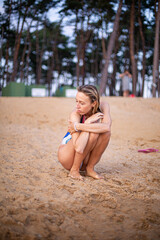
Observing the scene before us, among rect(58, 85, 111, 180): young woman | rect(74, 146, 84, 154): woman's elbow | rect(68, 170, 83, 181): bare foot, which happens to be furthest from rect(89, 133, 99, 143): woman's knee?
rect(68, 170, 83, 181): bare foot

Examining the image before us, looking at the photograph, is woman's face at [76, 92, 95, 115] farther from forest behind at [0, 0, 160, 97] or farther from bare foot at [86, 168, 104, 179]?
forest behind at [0, 0, 160, 97]

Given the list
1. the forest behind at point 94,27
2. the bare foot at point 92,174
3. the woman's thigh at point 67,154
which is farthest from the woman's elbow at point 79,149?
the forest behind at point 94,27

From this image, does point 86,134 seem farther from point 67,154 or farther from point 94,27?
point 94,27

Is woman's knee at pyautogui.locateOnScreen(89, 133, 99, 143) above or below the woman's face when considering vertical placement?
below

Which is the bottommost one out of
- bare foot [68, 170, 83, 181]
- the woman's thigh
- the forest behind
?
bare foot [68, 170, 83, 181]

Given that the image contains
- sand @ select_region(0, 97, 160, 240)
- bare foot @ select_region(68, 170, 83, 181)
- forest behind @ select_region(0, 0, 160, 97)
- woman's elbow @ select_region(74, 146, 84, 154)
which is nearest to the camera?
sand @ select_region(0, 97, 160, 240)

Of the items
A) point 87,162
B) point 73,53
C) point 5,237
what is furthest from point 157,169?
point 73,53

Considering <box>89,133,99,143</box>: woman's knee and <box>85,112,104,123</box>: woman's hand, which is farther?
<box>85,112,104,123</box>: woman's hand

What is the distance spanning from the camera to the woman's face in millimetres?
2477

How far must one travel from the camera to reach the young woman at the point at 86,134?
7.98 feet

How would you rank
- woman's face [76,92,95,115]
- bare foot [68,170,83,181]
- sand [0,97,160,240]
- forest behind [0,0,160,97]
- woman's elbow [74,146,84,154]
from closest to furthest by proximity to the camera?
sand [0,97,160,240]
woman's elbow [74,146,84,154]
woman's face [76,92,95,115]
bare foot [68,170,83,181]
forest behind [0,0,160,97]

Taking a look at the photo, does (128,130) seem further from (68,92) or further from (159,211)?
(68,92)

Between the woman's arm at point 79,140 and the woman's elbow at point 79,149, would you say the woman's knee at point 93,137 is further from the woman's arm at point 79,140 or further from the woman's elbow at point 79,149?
the woman's elbow at point 79,149

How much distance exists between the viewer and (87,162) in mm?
2748
